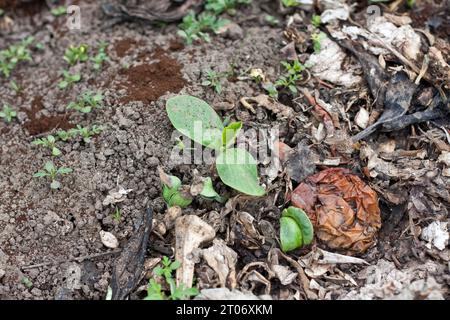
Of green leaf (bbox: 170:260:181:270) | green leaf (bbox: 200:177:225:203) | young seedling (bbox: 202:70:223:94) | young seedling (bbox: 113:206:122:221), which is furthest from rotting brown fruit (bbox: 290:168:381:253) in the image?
young seedling (bbox: 113:206:122:221)

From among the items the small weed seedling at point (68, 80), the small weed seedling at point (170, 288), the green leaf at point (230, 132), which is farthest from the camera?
the small weed seedling at point (68, 80)

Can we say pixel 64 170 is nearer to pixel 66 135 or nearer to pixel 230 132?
pixel 66 135

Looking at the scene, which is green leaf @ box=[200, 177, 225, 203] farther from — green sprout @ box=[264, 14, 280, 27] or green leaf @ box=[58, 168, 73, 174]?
green sprout @ box=[264, 14, 280, 27]

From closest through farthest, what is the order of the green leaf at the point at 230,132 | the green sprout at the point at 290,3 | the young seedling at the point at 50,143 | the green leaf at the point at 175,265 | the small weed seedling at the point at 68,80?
the green leaf at the point at 175,265 < the green leaf at the point at 230,132 < the young seedling at the point at 50,143 < the small weed seedling at the point at 68,80 < the green sprout at the point at 290,3

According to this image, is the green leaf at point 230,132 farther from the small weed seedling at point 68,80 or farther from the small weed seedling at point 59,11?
the small weed seedling at point 59,11

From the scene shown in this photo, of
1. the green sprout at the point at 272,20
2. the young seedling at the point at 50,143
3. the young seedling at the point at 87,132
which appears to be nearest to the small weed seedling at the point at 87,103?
the young seedling at the point at 87,132
